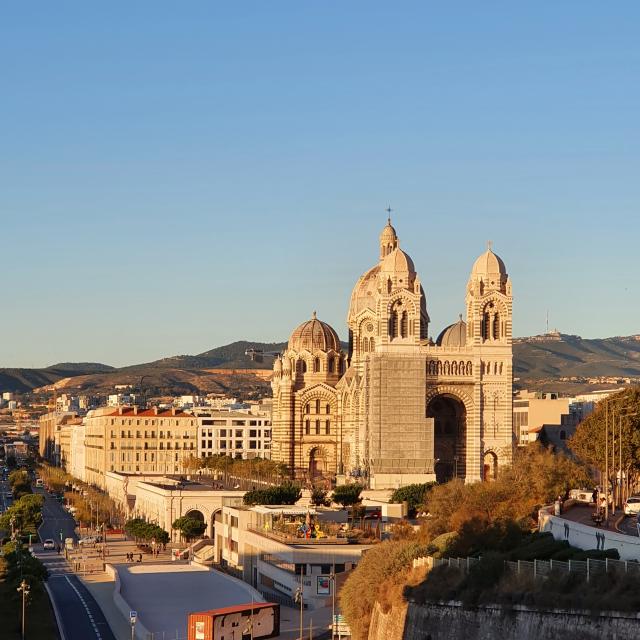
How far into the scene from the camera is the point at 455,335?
464ft

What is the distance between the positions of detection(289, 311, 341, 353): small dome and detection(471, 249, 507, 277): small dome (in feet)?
84.5

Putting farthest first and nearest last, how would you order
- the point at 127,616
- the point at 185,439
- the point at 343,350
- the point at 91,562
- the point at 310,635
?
the point at 185,439 → the point at 343,350 → the point at 91,562 → the point at 127,616 → the point at 310,635

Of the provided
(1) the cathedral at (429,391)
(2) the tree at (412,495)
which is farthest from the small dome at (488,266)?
(2) the tree at (412,495)

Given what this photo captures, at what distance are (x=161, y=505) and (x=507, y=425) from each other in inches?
1068

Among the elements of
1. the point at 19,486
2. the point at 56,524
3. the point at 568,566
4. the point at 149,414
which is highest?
the point at 149,414

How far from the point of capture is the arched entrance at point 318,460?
5743 inches

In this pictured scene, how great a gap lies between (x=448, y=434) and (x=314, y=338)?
925 inches

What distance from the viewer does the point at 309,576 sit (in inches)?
3049

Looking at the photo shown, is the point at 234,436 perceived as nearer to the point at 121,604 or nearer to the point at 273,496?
the point at 273,496

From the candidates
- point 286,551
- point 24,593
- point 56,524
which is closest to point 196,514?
point 56,524

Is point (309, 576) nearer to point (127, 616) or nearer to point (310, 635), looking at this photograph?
point (127, 616)

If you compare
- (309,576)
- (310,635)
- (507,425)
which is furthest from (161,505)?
(310,635)

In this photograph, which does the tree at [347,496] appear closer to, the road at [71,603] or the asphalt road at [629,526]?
the road at [71,603]

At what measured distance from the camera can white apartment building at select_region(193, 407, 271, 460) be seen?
187000mm
